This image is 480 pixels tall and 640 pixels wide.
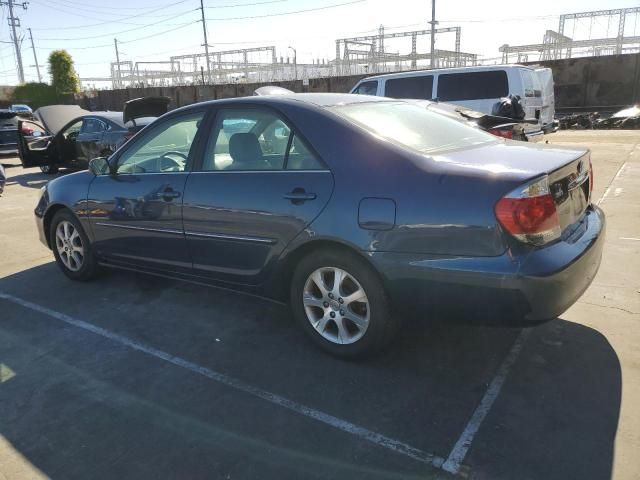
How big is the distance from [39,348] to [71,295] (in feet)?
3.44

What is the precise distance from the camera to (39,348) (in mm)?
3549

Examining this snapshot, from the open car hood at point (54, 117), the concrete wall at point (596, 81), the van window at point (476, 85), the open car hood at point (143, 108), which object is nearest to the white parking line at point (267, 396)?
the open car hood at point (143, 108)

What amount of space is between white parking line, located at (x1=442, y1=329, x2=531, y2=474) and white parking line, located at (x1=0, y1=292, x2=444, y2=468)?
0.20ft

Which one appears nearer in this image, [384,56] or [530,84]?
[530,84]

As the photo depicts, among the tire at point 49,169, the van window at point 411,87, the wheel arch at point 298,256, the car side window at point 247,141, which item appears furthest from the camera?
the tire at point 49,169

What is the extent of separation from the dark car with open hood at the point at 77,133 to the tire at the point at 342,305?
26.6ft

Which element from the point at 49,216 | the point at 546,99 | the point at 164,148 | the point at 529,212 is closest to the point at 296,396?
the point at 529,212

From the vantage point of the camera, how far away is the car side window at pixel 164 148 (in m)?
3.88

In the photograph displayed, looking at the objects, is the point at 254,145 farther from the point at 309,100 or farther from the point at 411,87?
the point at 411,87

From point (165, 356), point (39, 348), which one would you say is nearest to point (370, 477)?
point (165, 356)

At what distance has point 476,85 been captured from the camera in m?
11.1

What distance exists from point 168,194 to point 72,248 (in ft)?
5.19

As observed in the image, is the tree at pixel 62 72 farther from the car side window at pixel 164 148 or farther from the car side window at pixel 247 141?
the car side window at pixel 247 141

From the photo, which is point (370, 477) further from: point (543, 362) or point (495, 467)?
point (543, 362)
